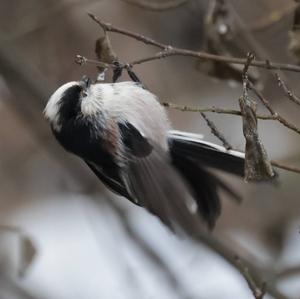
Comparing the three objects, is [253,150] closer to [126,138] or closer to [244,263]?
[126,138]

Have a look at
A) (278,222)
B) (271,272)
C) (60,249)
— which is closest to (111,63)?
Answer: (271,272)

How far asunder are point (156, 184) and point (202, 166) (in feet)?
0.75

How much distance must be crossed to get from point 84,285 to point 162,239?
1.44 ft

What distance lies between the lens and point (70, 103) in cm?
183

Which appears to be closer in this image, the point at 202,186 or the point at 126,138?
the point at 126,138

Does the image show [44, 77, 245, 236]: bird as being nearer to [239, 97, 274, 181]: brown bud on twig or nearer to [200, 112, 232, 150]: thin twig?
[200, 112, 232, 150]: thin twig

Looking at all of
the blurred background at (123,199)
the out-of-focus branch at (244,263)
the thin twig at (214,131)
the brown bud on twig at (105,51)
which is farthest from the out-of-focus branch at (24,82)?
the thin twig at (214,131)

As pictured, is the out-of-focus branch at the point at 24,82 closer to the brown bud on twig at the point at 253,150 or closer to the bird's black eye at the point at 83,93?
the bird's black eye at the point at 83,93

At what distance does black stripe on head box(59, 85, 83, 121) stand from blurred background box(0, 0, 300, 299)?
301mm

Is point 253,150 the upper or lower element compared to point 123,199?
lower

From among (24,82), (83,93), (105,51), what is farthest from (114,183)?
(24,82)

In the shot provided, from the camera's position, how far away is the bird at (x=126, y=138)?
181 cm

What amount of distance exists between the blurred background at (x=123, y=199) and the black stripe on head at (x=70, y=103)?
301mm

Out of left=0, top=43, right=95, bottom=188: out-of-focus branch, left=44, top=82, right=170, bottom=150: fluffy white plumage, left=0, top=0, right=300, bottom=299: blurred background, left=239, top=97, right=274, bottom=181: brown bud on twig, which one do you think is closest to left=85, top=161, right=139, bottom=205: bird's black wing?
left=44, top=82, right=170, bottom=150: fluffy white plumage
